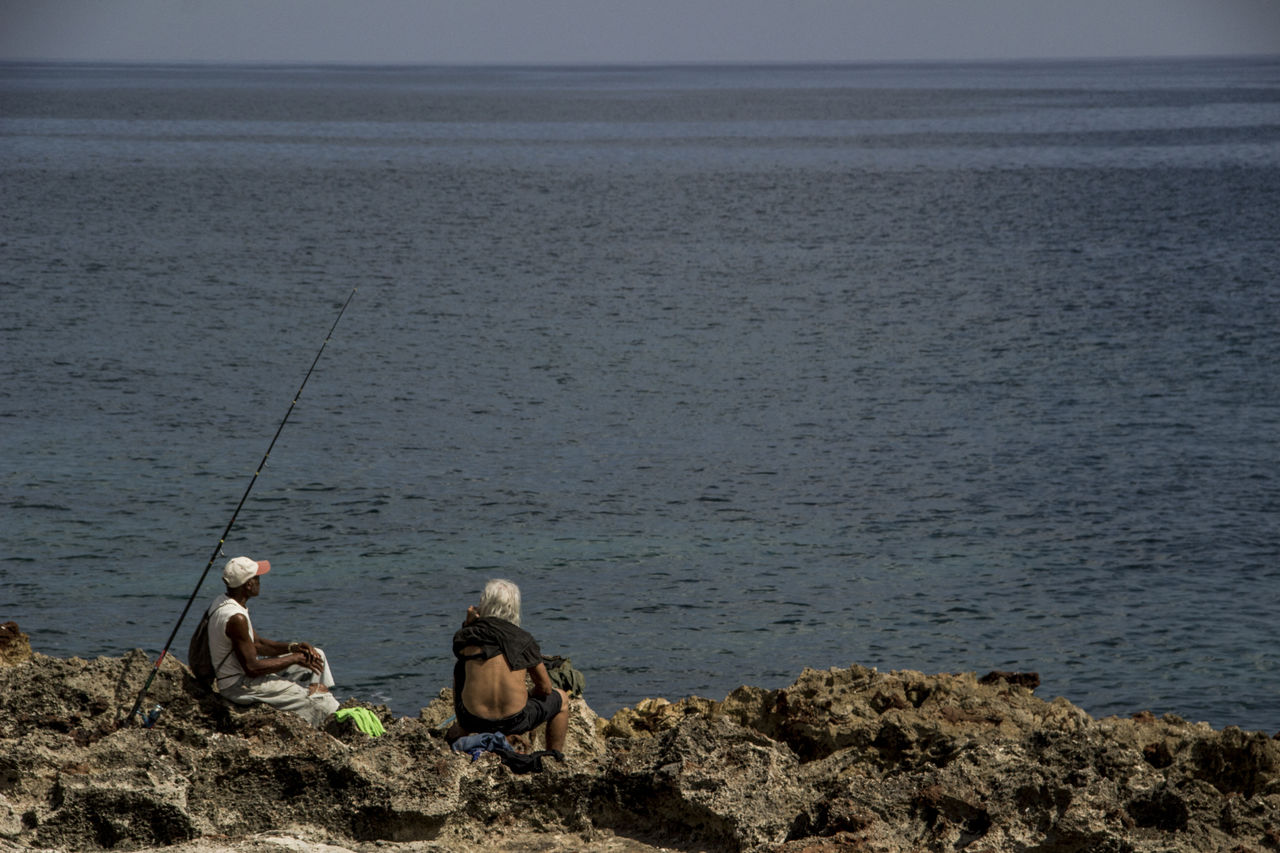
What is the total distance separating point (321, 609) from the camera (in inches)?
527

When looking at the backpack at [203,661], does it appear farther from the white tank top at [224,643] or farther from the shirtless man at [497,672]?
the shirtless man at [497,672]

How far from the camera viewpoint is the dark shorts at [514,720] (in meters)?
6.86

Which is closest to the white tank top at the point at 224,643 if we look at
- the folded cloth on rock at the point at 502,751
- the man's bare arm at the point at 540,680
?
the folded cloth on rock at the point at 502,751

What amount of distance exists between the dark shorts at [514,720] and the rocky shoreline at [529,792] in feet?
0.60

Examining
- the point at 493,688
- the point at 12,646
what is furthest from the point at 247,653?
the point at 12,646

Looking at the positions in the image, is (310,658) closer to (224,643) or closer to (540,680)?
(224,643)

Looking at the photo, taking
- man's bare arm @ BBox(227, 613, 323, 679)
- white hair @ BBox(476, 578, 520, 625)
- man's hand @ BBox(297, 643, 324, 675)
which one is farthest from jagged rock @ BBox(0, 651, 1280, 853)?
white hair @ BBox(476, 578, 520, 625)

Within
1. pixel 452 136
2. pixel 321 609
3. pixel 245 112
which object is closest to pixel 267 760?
pixel 321 609

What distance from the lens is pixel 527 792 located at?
6422mm

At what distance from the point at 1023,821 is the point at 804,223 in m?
40.0

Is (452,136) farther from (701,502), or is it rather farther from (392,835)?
(392,835)

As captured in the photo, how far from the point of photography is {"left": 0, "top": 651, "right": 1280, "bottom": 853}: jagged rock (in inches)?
235

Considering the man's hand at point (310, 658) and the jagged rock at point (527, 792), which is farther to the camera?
the man's hand at point (310, 658)

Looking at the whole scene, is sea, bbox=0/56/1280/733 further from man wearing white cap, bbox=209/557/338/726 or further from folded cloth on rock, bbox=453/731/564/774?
folded cloth on rock, bbox=453/731/564/774
